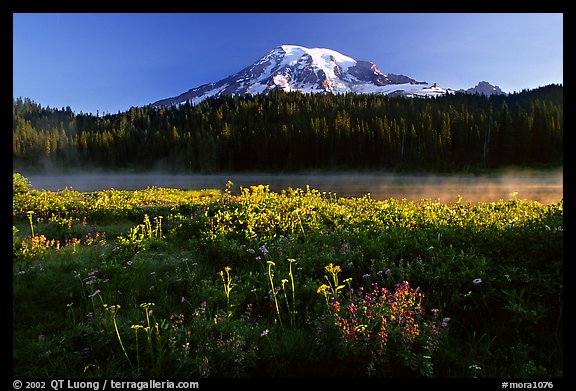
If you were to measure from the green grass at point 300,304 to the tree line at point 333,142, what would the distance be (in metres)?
52.0

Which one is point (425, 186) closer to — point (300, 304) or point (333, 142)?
point (300, 304)

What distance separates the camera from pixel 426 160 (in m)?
60.3

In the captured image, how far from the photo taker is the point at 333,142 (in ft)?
236

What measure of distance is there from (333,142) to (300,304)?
230 ft

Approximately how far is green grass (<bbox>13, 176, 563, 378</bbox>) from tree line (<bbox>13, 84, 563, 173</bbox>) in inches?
2046

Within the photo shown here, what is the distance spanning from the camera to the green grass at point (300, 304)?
9.04 ft

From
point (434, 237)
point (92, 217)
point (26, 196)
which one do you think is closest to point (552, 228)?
point (434, 237)

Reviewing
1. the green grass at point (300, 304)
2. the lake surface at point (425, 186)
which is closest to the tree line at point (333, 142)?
the lake surface at point (425, 186)

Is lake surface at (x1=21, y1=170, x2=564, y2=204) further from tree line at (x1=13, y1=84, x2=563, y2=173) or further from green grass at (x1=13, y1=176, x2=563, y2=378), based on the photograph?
tree line at (x1=13, y1=84, x2=563, y2=173)

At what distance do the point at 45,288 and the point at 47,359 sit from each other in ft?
6.75

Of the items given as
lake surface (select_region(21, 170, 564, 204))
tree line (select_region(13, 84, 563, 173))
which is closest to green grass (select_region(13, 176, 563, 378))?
lake surface (select_region(21, 170, 564, 204))

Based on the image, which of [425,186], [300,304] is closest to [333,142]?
[425,186]

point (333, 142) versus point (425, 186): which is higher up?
point (333, 142)

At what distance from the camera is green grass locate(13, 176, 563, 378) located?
276 cm
